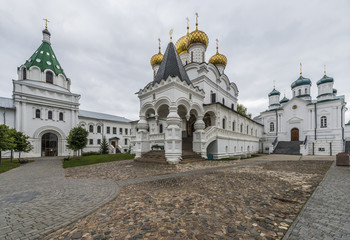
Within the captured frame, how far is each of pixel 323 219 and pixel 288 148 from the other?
89.1 feet

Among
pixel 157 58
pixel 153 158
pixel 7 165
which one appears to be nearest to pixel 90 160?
pixel 7 165

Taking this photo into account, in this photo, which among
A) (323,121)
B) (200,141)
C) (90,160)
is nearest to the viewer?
(200,141)

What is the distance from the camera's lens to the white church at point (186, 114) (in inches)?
559

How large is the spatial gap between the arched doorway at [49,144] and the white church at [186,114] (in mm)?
122

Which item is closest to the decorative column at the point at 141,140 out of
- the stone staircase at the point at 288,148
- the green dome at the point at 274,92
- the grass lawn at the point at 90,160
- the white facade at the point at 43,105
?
the grass lawn at the point at 90,160

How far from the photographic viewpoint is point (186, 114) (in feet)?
51.8

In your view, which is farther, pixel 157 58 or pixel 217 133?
pixel 157 58

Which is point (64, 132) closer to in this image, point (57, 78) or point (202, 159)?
point (57, 78)

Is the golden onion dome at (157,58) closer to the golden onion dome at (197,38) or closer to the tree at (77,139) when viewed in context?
the golden onion dome at (197,38)

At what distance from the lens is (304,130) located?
Answer: 26953 mm

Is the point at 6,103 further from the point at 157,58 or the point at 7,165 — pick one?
the point at 157,58

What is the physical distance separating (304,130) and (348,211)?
30.5 m

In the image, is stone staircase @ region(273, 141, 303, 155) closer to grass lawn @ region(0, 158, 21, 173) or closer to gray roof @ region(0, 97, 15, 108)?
grass lawn @ region(0, 158, 21, 173)

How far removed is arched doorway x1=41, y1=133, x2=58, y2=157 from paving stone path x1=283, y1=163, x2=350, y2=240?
30.8 metres
